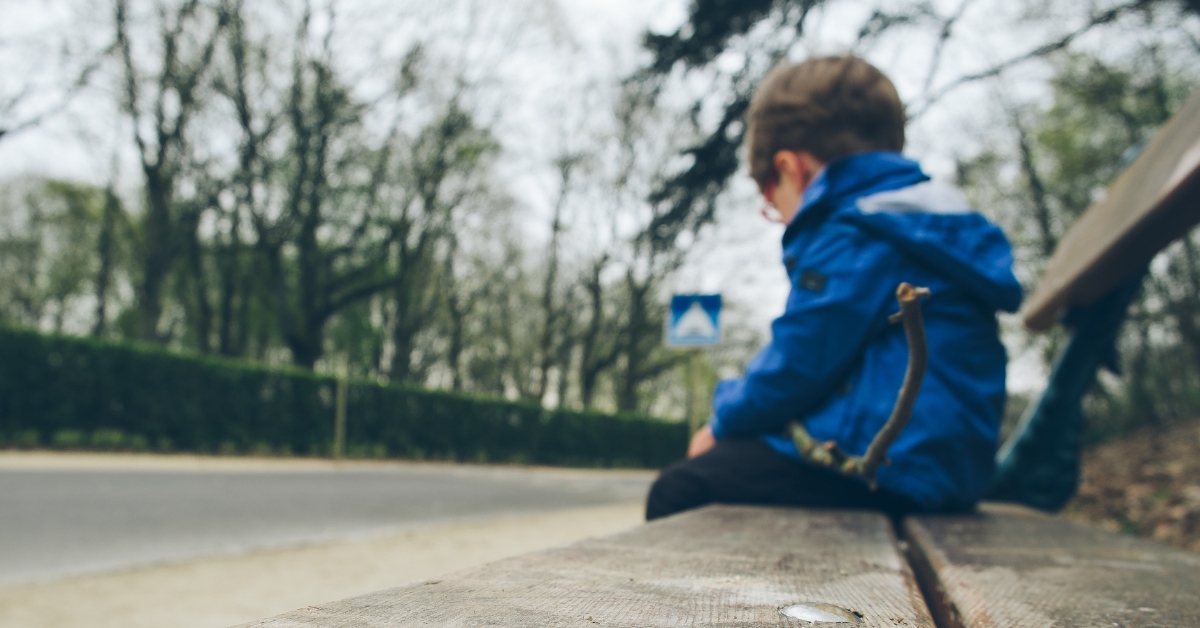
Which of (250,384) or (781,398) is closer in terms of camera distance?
(781,398)

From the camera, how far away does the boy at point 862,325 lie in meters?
1.51

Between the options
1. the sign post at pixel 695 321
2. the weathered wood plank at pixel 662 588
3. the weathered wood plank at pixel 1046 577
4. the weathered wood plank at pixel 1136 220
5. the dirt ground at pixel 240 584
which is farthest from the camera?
the sign post at pixel 695 321

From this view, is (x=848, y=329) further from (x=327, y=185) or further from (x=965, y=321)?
(x=327, y=185)

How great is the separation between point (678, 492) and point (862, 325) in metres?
0.57

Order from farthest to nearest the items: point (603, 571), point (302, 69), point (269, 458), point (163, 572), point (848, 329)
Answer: point (302, 69) < point (269, 458) < point (163, 572) < point (848, 329) < point (603, 571)

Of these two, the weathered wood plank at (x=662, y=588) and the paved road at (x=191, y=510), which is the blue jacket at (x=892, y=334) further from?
the paved road at (x=191, y=510)

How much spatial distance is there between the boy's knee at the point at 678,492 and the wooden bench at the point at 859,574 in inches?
5.8

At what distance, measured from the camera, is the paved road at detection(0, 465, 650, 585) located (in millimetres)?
5219

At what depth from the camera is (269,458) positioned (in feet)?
49.9

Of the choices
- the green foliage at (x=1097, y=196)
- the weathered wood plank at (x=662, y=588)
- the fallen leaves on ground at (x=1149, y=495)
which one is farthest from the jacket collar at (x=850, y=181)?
the green foliage at (x=1097, y=196)

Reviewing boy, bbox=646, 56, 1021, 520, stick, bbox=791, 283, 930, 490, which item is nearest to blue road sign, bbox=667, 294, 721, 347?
boy, bbox=646, 56, 1021, 520

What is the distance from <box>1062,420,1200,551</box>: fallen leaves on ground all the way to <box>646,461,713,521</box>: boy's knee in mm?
2312

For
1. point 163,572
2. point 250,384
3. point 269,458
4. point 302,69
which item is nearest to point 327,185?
point 302,69

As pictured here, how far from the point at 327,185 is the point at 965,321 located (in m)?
19.2
